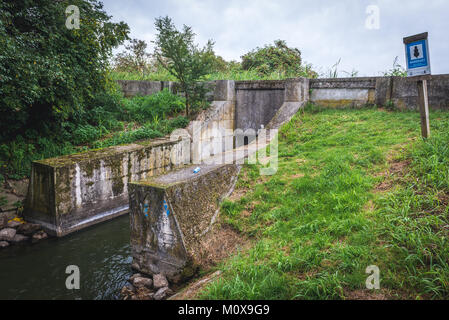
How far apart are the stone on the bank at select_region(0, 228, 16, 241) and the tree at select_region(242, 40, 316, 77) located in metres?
11.1

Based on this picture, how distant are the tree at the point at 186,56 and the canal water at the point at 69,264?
5511mm

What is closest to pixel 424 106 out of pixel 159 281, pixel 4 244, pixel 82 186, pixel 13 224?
pixel 159 281

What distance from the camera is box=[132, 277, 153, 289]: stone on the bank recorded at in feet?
Answer: 12.1

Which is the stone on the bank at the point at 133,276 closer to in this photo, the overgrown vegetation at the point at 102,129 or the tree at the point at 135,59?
the overgrown vegetation at the point at 102,129

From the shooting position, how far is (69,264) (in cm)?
455

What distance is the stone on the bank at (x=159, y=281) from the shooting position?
3580 millimetres

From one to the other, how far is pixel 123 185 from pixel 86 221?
110cm

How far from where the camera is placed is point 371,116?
700 centimetres

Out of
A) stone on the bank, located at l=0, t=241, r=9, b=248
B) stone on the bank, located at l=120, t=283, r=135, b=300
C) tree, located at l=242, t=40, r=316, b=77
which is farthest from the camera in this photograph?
tree, located at l=242, t=40, r=316, b=77

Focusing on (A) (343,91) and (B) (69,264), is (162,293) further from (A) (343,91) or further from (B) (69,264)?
(A) (343,91)

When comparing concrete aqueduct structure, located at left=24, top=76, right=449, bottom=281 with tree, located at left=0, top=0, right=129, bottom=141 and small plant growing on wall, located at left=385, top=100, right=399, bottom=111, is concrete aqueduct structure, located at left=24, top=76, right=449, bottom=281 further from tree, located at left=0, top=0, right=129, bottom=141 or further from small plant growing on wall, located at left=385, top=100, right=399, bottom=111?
tree, located at left=0, top=0, right=129, bottom=141

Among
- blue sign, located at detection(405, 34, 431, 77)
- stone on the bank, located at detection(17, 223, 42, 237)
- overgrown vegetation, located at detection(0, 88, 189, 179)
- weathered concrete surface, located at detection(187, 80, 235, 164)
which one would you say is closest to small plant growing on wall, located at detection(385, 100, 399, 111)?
blue sign, located at detection(405, 34, 431, 77)
